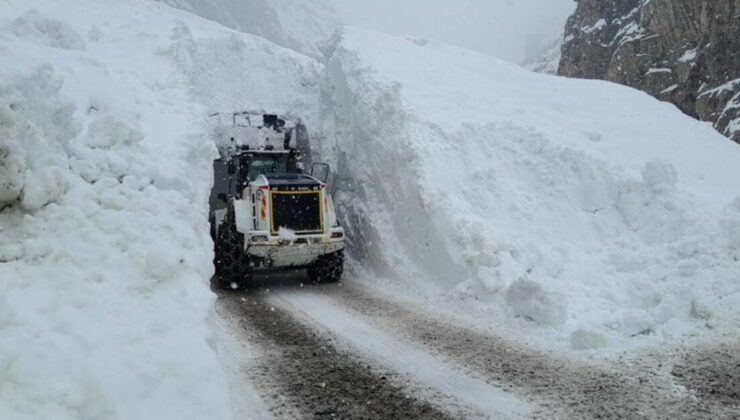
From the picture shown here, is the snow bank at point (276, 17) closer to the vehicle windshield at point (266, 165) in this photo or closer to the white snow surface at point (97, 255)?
the vehicle windshield at point (266, 165)

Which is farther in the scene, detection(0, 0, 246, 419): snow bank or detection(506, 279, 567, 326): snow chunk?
detection(506, 279, 567, 326): snow chunk

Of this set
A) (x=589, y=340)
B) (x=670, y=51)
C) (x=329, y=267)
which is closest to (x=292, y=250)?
(x=329, y=267)

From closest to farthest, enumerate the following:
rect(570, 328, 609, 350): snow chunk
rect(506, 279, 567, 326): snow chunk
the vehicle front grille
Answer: rect(570, 328, 609, 350): snow chunk → rect(506, 279, 567, 326): snow chunk → the vehicle front grille

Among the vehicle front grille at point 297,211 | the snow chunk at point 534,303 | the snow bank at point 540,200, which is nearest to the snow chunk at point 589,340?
the snow bank at point 540,200

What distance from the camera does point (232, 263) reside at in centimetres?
1096

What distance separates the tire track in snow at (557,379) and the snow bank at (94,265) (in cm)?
276

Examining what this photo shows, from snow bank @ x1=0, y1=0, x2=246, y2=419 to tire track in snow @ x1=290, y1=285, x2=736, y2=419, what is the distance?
9.05ft

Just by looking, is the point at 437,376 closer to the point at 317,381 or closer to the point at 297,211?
the point at 317,381

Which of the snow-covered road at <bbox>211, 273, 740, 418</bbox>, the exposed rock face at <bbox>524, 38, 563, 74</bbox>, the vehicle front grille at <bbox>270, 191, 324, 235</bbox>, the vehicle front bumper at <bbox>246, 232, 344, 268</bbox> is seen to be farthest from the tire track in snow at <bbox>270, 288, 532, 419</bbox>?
the exposed rock face at <bbox>524, 38, 563, 74</bbox>

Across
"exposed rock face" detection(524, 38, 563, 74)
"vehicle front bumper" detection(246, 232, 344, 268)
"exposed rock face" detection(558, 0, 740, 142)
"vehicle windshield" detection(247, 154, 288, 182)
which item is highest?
"exposed rock face" detection(524, 38, 563, 74)

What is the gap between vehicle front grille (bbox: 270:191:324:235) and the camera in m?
11.1

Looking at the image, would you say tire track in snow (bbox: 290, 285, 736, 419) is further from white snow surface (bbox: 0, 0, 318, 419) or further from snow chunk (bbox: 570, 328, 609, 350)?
white snow surface (bbox: 0, 0, 318, 419)

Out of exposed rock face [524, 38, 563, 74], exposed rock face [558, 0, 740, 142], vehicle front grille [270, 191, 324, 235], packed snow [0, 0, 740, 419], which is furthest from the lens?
exposed rock face [524, 38, 563, 74]

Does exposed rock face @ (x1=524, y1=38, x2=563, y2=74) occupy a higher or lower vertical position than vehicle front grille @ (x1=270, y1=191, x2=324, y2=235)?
higher
